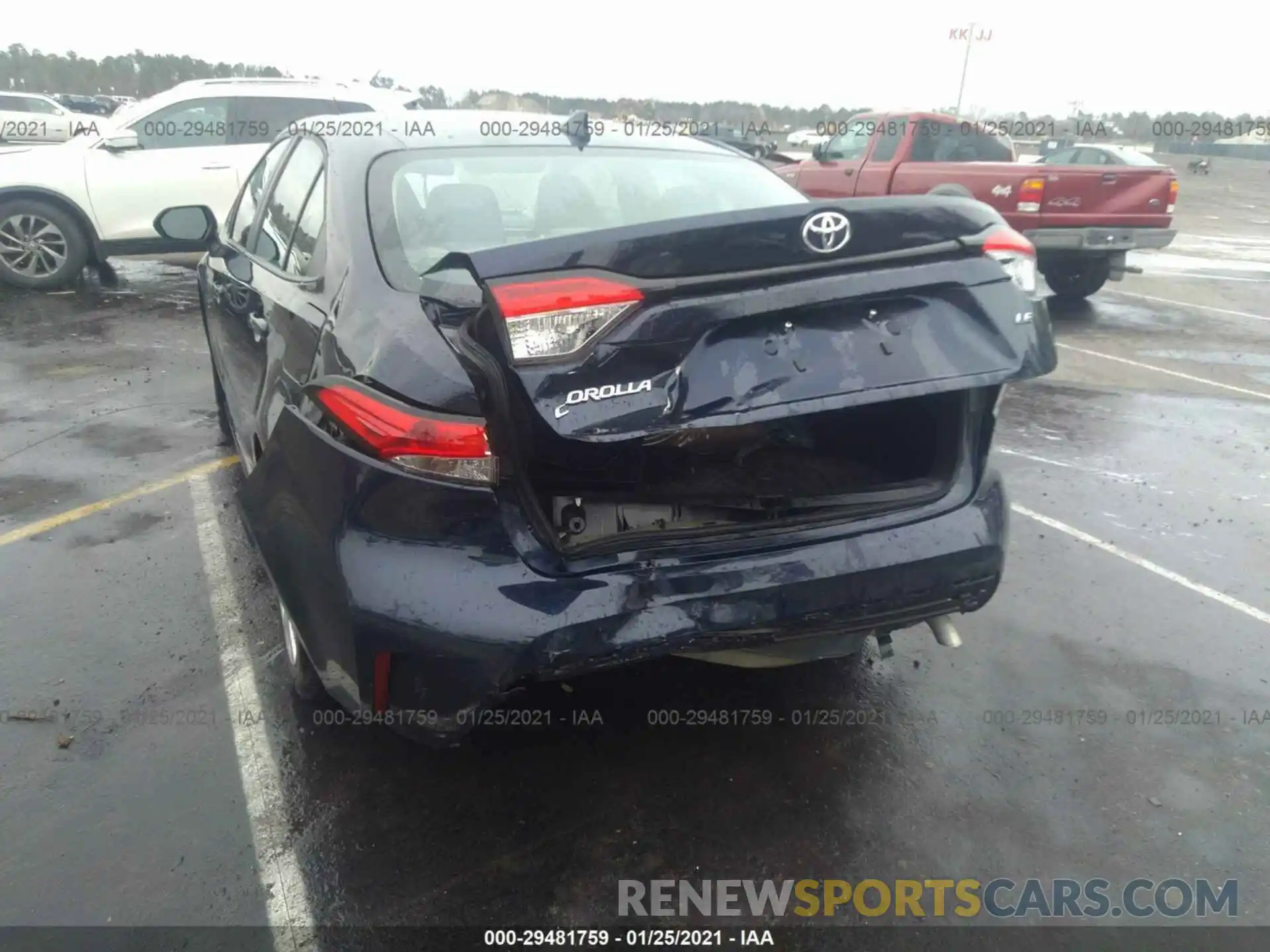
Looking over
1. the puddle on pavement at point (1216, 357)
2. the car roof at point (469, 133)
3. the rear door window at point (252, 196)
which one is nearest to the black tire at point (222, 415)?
the rear door window at point (252, 196)

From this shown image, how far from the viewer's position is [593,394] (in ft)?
6.36

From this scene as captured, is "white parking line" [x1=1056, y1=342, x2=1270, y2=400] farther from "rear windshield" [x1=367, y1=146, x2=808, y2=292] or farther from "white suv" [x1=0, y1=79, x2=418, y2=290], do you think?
"white suv" [x1=0, y1=79, x2=418, y2=290]

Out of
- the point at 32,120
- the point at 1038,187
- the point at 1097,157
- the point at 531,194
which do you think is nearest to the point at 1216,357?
the point at 1038,187

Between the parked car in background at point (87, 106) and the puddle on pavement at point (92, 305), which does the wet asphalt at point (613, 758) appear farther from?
the parked car in background at point (87, 106)

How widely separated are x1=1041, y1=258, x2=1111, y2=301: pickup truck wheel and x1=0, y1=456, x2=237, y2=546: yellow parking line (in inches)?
368

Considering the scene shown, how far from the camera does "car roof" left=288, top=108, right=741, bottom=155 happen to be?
10.1 feet

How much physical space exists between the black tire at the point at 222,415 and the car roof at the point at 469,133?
1549mm

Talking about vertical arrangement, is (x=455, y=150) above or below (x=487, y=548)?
above

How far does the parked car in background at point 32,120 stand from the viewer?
20859 mm

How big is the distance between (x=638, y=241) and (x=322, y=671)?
132cm

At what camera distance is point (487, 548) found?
2.07 metres

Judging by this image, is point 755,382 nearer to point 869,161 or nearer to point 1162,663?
point 1162,663

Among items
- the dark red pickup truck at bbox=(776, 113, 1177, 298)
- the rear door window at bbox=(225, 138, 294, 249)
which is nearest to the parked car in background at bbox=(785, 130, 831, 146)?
the dark red pickup truck at bbox=(776, 113, 1177, 298)

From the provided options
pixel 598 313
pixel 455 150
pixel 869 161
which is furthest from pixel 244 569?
pixel 869 161
